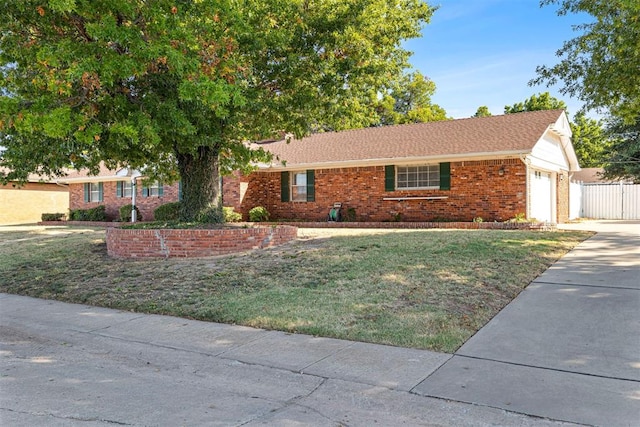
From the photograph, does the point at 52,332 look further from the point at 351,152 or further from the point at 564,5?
the point at 351,152

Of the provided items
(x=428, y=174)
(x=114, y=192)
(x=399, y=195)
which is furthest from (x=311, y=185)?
(x=114, y=192)

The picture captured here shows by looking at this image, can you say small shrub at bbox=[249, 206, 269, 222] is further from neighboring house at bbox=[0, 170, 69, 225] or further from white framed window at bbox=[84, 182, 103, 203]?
neighboring house at bbox=[0, 170, 69, 225]

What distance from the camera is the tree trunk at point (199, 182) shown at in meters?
12.8

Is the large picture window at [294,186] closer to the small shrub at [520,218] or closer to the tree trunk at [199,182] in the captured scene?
the small shrub at [520,218]

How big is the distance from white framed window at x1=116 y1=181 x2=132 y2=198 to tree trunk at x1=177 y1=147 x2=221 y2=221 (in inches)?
582

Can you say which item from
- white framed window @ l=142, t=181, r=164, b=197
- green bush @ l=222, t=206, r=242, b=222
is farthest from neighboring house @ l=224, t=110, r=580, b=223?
white framed window @ l=142, t=181, r=164, b=197

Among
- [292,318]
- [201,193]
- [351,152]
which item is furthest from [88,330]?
[351,152]

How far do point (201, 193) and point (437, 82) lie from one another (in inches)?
1243

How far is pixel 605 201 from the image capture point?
84.6ft

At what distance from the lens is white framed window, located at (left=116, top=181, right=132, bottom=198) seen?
2633 centimetres

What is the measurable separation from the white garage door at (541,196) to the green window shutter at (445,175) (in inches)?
112

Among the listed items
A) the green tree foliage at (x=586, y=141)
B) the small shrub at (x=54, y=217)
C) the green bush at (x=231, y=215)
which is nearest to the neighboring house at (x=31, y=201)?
the small shrub at (x=54, y=217)

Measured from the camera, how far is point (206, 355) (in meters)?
5.54

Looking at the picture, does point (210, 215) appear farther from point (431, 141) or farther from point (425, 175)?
point (431, 141)
